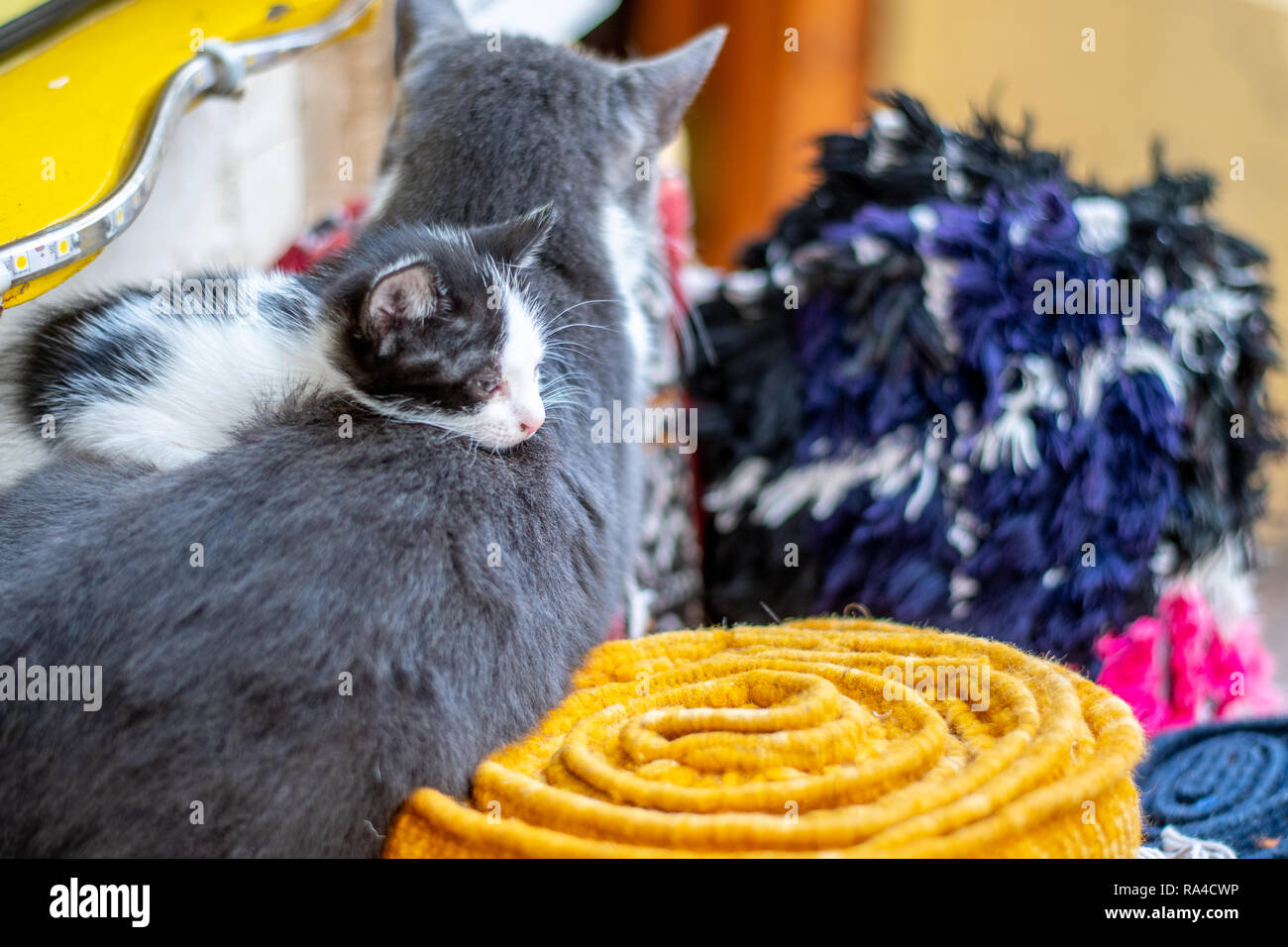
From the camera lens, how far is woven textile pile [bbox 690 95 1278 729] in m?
0.85

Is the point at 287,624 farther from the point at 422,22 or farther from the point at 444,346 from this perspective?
the point at 422,22

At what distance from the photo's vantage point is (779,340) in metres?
0.96

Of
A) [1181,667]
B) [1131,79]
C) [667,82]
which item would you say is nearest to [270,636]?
[667,82]

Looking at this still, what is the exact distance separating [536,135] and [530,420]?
26cm

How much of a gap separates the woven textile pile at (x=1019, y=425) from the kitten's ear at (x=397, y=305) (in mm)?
389

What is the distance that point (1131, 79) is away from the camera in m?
2.09

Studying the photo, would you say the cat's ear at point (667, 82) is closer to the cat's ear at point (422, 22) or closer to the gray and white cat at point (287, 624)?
the cat's ear at point (422, 22)

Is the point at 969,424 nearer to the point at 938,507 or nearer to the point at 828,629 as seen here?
the point at 938,507

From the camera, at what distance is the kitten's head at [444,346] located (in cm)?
62

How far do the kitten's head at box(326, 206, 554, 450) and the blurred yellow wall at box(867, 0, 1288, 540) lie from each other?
1626mm

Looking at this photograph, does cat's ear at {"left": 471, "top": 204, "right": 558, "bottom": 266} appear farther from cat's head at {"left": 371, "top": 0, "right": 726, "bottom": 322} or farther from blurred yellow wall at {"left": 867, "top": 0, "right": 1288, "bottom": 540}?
blurred yellow wall at {"left": 867, "top": 0, "right": 1288, "bottom": 540}
